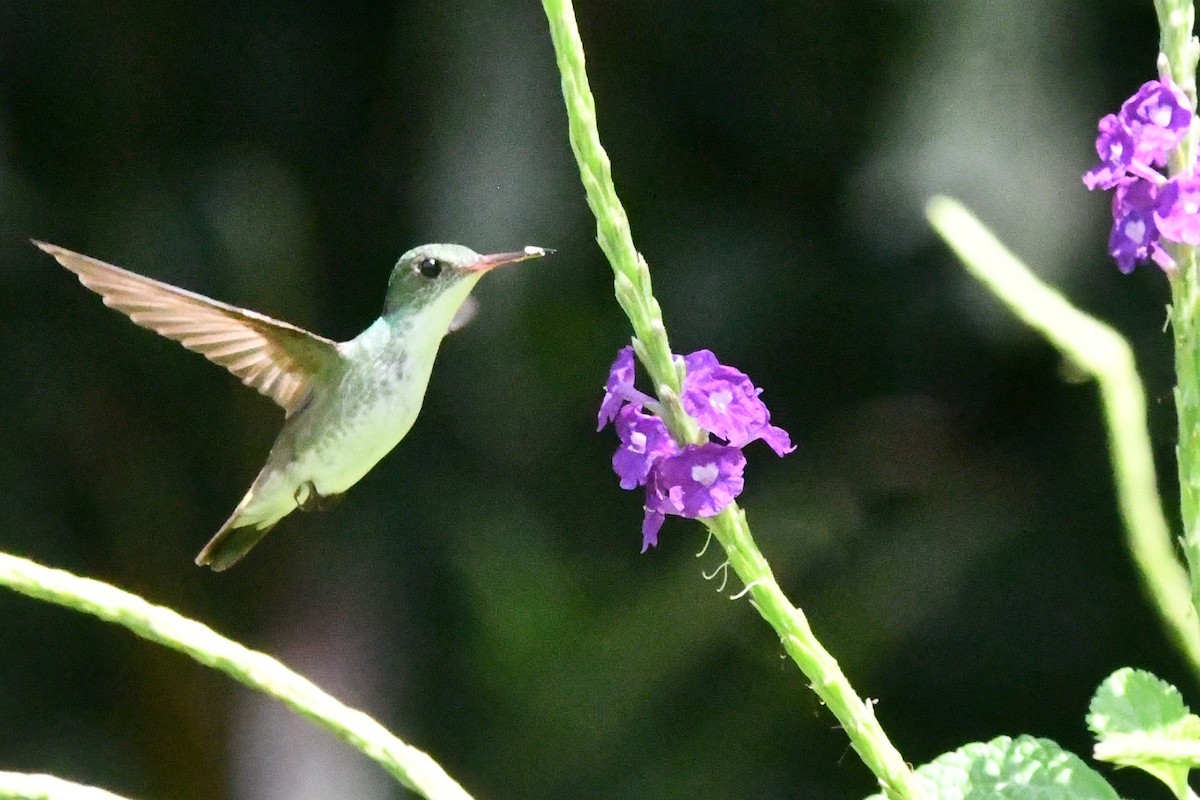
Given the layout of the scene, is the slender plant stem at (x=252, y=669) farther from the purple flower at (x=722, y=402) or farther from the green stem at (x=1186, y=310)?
the green stem at (x=1186, y=310)

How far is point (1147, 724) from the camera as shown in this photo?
0.76 m

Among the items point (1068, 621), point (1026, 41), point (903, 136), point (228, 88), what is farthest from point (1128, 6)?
point (228, 88)

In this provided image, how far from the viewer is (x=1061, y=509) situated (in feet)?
7.34

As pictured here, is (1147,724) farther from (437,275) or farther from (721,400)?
(437,275)

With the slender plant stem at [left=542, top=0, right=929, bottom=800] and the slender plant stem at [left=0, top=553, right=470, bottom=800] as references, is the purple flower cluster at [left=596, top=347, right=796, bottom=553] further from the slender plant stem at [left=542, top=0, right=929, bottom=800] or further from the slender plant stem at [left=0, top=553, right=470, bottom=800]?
the slender plant stem at [left=0, top=553, right=470, bottom=800]

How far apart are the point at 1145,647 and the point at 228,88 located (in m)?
1.80

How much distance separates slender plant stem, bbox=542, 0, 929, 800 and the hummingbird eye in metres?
0.58

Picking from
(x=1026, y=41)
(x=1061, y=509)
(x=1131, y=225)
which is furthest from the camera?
(x=1061, y=509)

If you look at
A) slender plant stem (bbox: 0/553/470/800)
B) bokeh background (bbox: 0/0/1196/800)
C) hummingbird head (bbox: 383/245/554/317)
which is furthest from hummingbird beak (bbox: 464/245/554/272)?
bokeh background (bbox: 0/0/1196/800)

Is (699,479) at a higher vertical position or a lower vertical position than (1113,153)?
lower

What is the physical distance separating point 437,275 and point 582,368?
3.42 feet

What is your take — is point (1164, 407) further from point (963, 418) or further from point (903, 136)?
point (903, 136)

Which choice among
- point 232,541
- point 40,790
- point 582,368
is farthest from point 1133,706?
point 582,368

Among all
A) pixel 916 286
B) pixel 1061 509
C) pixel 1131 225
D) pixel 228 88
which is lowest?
pixel 1131 225
